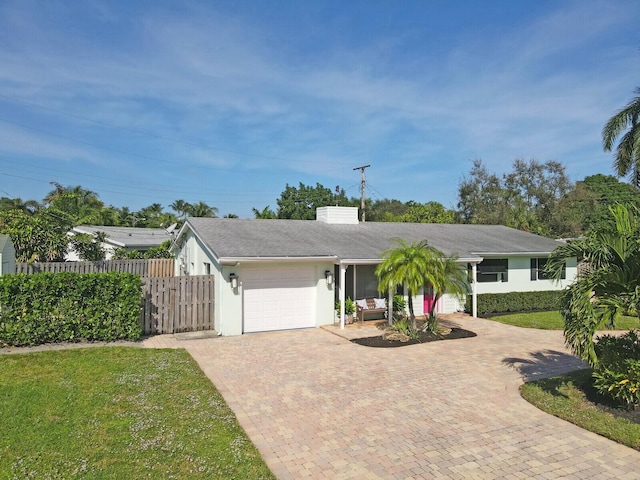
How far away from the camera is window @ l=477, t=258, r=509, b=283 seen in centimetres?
1862

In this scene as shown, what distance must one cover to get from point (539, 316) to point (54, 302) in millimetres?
16582

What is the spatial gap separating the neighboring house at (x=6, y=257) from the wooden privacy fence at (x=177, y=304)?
18.2 ft

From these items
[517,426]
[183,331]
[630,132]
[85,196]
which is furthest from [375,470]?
[85,196]

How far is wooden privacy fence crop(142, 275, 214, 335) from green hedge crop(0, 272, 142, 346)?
1.02 m

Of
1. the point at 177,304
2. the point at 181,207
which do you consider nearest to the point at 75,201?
the point at 181,207

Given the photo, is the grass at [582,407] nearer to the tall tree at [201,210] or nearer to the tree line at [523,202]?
the tree line at [523,202]

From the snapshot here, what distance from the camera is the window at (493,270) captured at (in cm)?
1862

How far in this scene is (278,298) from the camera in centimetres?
1413

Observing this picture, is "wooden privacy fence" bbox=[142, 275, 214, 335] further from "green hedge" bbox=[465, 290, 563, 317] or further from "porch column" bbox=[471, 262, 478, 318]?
"green hedge" bbox=[465, 290, 563, 317]

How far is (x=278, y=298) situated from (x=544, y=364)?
25.5 feet

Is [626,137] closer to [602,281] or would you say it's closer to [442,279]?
[442,279]

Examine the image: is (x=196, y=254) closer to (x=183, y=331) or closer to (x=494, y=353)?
(x=183, y=331)

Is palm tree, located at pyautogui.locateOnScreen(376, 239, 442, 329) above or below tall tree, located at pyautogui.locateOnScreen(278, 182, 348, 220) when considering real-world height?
below

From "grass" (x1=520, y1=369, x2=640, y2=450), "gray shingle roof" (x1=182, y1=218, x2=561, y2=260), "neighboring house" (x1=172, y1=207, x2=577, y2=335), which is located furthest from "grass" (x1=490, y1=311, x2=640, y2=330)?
"grass" (x1=520, y1=369, x2=640, y2=450)
